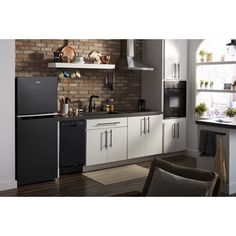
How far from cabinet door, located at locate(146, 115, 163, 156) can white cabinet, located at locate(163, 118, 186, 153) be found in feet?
0.40

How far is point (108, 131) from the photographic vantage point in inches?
221

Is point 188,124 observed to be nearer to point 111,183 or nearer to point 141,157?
point 141,157

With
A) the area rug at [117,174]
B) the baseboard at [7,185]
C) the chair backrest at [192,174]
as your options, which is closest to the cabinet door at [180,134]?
the area rug at [117,174]

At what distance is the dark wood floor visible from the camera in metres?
4.44

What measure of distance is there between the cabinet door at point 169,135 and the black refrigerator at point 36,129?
225 cm

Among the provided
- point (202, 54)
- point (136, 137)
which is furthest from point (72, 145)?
point (202, 54)

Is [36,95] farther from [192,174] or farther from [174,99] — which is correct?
[192,174]

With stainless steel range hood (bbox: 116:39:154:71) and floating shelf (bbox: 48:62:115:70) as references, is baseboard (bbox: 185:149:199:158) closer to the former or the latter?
stainless steel range hood (bbox: 116:39:154:71)

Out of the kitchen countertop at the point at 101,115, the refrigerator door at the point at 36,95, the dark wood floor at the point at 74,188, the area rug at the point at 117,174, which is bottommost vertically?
the dark wood floor at the point at 74,188

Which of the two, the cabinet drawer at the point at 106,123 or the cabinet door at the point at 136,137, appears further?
the cabinet door at the point at 136,137

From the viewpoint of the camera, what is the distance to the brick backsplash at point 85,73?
5.35 m

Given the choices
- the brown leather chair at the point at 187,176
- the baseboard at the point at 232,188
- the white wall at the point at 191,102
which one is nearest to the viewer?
the brown leather chair at the point at 187,176

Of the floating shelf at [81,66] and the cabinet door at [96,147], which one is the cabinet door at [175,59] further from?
the cabinet door at [96,147]
